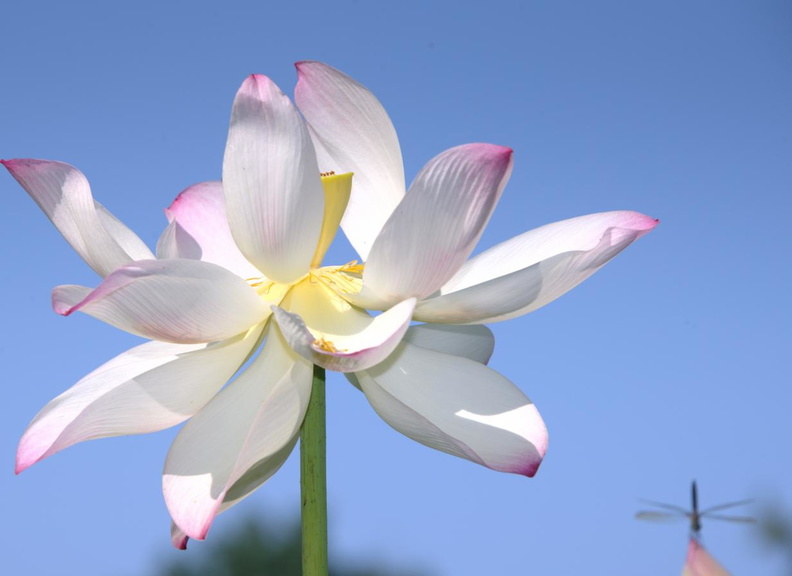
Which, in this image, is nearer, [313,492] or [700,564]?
[700,564]

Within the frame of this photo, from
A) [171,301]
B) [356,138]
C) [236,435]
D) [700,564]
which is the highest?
[356,138]

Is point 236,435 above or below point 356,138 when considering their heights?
below

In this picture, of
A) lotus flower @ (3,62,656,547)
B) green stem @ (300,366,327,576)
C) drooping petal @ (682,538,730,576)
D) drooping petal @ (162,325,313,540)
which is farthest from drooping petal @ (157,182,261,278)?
drooping petal @ (682,538,730,576)

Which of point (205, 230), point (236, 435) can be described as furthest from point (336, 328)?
point (205, 230)

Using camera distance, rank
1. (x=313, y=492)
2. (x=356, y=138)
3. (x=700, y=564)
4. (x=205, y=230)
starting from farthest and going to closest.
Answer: (x=205, y=230), (x=356, y=138), (x=313, y=492), (x=700, y=564)

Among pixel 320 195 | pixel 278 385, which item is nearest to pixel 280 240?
pixel 320 195

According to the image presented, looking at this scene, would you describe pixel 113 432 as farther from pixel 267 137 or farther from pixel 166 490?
pixel 267 137

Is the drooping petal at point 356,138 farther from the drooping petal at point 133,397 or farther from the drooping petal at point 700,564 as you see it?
the drooping petal at point 700,564

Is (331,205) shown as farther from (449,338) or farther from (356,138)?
(449,338)
